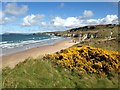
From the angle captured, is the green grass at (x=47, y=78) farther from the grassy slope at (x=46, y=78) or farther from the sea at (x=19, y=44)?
the sea at (x=19, y=44)

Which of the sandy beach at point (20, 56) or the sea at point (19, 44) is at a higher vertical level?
the sandy beach at point (20, 56)

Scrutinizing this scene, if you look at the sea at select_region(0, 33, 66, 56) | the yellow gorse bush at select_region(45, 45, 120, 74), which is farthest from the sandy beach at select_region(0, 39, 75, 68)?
the yellow gorse bush at select_region(45, 45, 120, 74)

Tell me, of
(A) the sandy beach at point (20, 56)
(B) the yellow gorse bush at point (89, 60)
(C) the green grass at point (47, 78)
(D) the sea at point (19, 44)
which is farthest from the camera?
(D) the sea at point (19, 44)

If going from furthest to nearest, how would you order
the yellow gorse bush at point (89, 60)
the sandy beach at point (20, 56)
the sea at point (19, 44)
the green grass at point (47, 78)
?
the sea at point (19, 44) → the sandy beach at point (20, 56) → the yellow gorse bush at point (89, 60) → the green grass at point (47, 78)

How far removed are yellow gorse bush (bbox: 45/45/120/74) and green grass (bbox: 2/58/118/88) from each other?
0.36 m

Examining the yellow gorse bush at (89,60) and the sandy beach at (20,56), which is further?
the sandy beach at (20,56)

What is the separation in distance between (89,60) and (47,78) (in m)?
2.45

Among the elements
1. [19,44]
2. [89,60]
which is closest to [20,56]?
[89,60]

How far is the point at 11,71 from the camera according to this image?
30.6 feet

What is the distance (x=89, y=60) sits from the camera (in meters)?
10.8

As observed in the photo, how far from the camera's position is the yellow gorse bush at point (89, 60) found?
10266 mm

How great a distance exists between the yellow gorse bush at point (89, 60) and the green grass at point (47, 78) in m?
0.36

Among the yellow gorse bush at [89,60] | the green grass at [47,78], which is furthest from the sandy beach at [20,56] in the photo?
the green grass at [47,78]

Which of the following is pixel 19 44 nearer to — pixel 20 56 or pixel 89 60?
pixel 20 56
